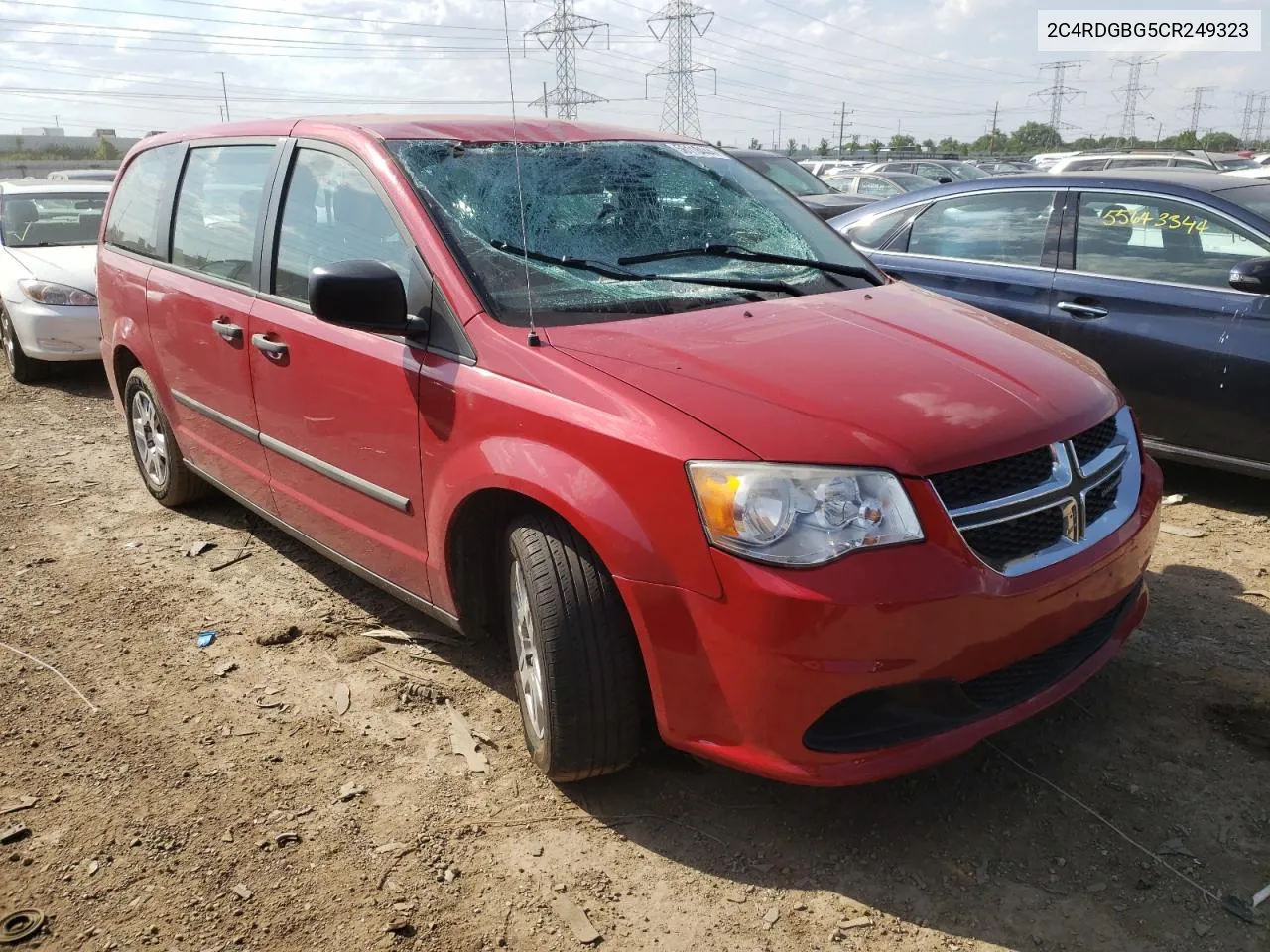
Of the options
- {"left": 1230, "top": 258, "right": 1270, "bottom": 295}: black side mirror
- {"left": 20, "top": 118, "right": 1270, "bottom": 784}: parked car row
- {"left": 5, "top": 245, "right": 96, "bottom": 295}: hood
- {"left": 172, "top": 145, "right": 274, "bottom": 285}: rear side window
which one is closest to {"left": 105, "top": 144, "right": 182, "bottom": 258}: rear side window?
{"left": 20, "top": 118, "right": 1270, "bottom": 784}: parked car row

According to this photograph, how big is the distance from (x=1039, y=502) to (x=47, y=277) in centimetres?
789

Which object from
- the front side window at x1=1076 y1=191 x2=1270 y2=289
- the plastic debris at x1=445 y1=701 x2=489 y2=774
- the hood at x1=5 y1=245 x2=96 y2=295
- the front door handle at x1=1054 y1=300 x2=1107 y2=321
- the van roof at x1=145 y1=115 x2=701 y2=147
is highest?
the van roof at x1=145 y1=115 x2=701 y2=147

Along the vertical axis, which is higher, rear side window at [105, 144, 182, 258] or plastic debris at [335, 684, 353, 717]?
rear side window at [105, 144, 182, 258]

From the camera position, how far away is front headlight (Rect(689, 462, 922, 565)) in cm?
218

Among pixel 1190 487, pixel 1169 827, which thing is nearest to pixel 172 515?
pixel 1169 827

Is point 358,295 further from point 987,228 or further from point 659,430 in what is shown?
point 987,228

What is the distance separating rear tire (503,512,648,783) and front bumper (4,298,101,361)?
6.47 metres

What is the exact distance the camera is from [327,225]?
3.38 m

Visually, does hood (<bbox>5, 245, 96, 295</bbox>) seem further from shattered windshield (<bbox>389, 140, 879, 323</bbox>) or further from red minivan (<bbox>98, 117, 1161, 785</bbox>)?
shattered windshield (<bbox>389, 140, 879, 323</bbox>)

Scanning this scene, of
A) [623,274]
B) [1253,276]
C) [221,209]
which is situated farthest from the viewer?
[1253,276]

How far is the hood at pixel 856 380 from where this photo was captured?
2.26m

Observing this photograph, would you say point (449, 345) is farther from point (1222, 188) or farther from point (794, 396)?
point (1222, 188)

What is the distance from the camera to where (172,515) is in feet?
16.6

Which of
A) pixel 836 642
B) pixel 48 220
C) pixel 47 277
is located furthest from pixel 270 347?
pixel 48 220
